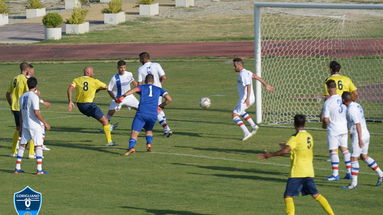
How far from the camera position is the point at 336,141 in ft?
53.7

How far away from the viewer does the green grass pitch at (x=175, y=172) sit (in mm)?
14594

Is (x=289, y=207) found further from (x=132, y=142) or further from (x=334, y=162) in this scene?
(x=132, y=142)

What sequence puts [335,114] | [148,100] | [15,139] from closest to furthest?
[335,114] → [148,100] → [15,139]

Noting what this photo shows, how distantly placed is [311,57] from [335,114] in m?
18.7

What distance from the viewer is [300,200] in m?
15.1

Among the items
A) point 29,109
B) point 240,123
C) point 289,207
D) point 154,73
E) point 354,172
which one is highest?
point 154,73

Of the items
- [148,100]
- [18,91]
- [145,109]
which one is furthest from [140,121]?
[18,91]

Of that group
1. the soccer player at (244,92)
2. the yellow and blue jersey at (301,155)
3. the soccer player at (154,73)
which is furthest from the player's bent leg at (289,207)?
the soccer player at (154,73)

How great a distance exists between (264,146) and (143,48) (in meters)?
26.4

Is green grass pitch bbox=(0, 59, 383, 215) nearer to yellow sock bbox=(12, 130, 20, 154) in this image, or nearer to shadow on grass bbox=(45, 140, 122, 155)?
shadow on grass bbox=(45, 140, 122, 155)

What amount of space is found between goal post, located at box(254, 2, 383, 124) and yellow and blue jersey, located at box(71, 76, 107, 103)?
18.2 feet

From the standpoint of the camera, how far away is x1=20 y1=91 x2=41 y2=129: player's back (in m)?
17.3

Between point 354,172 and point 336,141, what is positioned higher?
point 336,141

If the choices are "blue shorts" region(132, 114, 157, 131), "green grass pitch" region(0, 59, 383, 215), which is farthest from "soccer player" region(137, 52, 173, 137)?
"blue shorts" region(132, 114, 157, 131)
